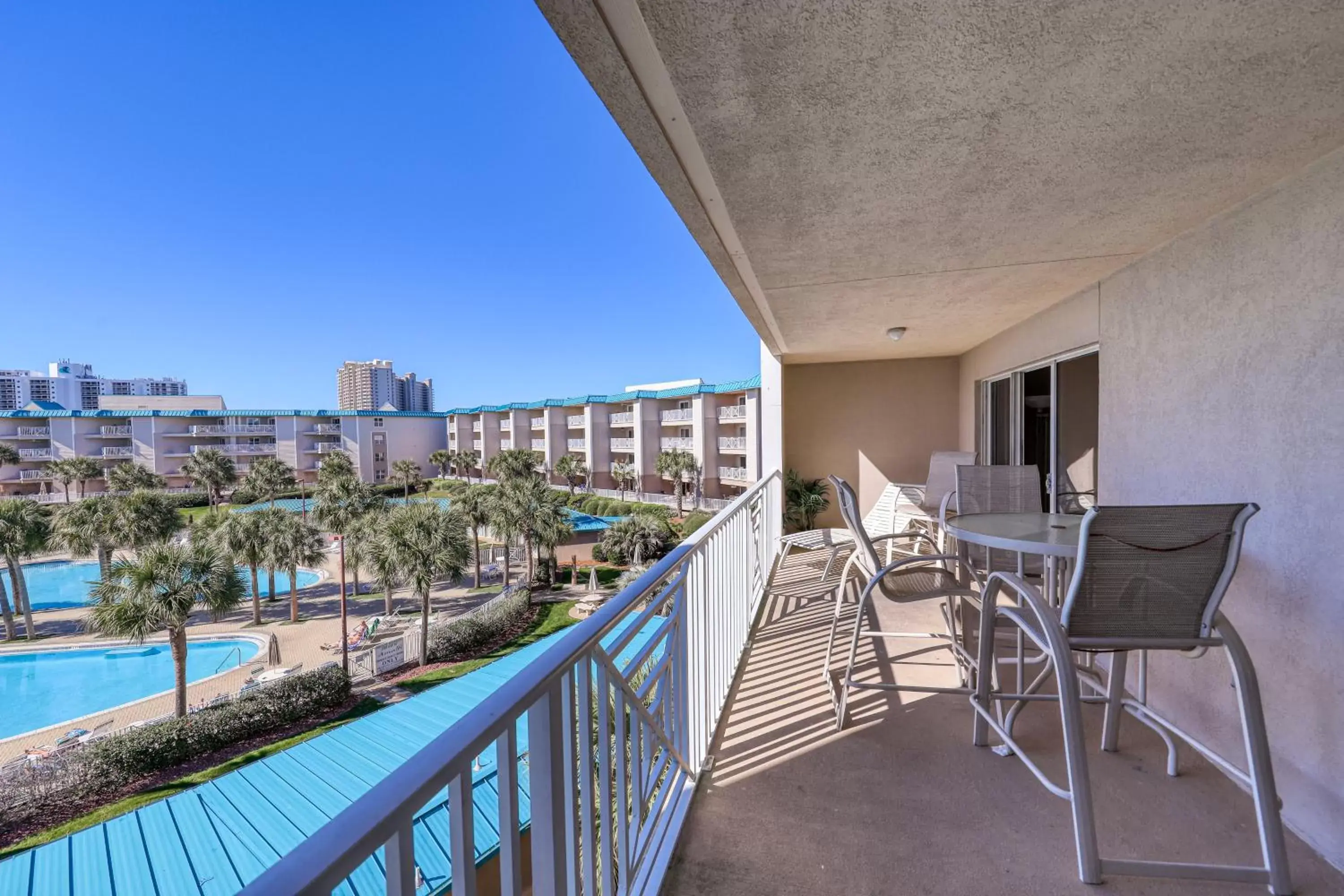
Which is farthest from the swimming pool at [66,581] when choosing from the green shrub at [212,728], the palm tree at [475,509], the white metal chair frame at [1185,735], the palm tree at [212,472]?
the white metal chair frame at [1185,735]

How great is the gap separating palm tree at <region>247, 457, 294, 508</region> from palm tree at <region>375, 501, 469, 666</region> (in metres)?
19.9

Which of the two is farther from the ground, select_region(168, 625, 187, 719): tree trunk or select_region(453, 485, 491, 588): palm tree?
select_region(453, 485, 491, 588): palm tree

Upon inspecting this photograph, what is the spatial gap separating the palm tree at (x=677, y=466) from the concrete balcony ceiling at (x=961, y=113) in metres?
25.5

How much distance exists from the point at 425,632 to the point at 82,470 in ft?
97.8

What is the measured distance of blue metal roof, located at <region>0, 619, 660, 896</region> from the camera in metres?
4.71

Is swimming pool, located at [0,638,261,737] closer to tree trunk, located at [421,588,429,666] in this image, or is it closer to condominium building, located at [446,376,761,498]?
tree trunk, located at [421,588,429,666]

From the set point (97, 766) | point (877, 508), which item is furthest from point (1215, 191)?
point (97, 766)

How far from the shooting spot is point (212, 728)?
10906mm

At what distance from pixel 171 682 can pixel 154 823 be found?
10815mm

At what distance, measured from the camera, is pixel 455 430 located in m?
→ 42.7

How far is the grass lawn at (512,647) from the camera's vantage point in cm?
1329

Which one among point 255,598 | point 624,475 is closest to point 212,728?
point 255,598

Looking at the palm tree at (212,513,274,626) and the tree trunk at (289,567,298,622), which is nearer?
the palm tree at (212,513,274,626)

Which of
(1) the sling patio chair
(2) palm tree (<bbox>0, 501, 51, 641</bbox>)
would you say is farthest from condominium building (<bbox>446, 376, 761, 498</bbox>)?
(1) the sling patio chair
